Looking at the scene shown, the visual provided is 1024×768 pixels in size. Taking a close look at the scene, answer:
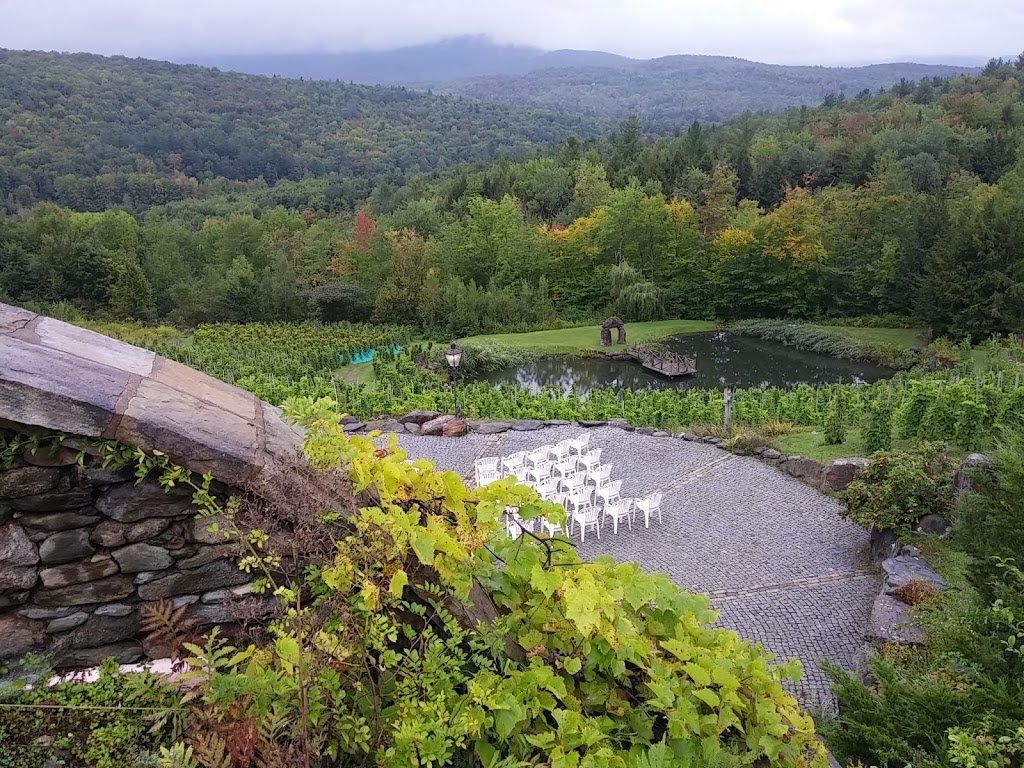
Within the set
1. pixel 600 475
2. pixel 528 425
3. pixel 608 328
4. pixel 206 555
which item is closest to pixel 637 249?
pixel 608 328

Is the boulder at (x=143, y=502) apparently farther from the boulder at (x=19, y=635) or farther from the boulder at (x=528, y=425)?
the boulder at (x=528, y=425)

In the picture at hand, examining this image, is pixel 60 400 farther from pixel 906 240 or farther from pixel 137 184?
pixel 137 184

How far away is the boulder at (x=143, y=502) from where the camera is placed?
2.38 metres

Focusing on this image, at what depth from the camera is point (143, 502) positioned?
2.40m

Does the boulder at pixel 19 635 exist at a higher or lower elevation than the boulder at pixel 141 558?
lower

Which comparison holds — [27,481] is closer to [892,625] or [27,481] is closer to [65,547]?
[65,547]

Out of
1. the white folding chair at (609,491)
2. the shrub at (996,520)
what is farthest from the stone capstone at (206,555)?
the white folding chair at (609,491)

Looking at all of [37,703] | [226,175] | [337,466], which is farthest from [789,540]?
[226,175]

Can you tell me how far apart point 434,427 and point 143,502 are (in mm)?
10208

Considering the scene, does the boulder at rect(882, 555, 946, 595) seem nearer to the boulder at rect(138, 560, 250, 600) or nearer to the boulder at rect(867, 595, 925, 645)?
the boulder at rect(867, 595, 925, 645)

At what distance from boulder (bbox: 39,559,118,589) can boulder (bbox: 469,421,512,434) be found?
10.2m

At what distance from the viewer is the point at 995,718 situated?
110 inches

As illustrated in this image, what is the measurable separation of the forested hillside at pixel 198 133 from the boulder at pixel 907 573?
61094mm

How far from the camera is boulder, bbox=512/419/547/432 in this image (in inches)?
504
